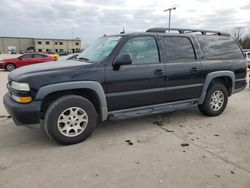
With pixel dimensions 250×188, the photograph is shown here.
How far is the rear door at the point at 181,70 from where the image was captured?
4703 millimetres

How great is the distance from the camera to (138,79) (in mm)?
4305

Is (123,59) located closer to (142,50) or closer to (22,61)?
(142,50)

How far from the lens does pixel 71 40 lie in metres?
99.9

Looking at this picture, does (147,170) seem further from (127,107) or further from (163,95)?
(163,95)

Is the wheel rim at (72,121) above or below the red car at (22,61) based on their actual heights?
below

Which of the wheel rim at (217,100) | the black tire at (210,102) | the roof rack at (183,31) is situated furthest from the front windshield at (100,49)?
the wheel rim at (217,100)

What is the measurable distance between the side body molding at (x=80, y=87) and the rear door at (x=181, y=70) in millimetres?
1351

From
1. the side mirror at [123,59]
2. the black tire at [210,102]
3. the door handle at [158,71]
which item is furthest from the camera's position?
the black tire at [210,102]

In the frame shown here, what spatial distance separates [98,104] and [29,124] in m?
1.14

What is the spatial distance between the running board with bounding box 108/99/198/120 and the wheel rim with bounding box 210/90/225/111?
1.67ft

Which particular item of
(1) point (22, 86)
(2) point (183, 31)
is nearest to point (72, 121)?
(1) point (22, 86)

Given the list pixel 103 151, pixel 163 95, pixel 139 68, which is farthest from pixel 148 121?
pixel 103 151

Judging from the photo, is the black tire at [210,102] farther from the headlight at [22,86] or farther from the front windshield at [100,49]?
the headlight at [22,86]

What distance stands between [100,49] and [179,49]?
1579 millimetres
